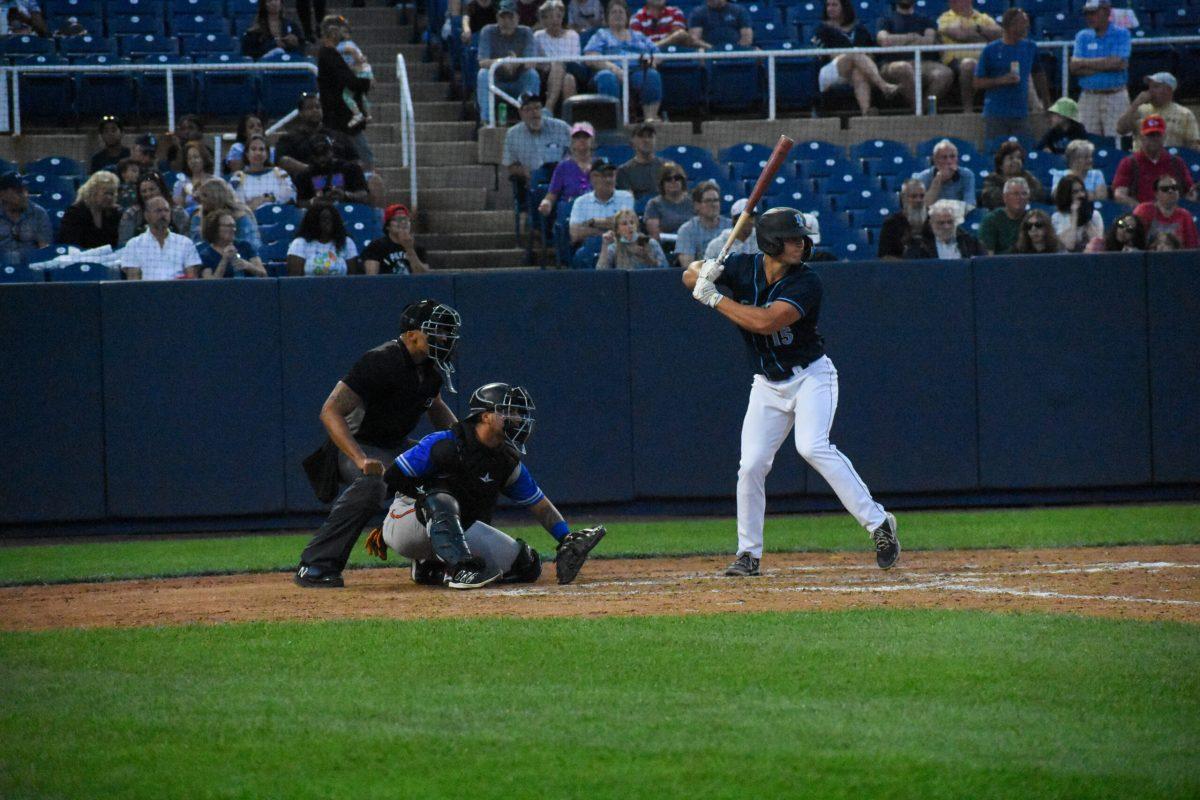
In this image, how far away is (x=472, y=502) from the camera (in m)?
8.49

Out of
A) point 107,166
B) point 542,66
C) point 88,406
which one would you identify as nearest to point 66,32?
point 107,166

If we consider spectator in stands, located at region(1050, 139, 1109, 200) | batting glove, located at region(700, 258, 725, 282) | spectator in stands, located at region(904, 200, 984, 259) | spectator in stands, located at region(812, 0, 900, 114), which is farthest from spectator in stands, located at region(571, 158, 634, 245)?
batting glove, located at region(700, 258, 725, 282)

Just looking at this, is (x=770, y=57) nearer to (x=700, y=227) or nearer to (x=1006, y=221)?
(x=1006, y=221)

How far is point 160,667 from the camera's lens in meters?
6.43

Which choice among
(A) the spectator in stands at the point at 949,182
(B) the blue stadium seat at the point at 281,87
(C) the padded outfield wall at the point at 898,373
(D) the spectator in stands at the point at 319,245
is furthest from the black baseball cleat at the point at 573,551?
(B) the blue stadium seat at the point at 281,87

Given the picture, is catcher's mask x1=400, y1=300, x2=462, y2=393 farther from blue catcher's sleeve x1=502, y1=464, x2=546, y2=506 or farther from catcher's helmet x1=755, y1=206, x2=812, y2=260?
catcher's helmet x1=755, y1=206, x2=812, y2=260

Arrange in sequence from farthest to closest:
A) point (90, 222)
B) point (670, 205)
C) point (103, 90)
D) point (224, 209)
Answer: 1. point (103, 90)
2. point (670, 205)
3. point (90, 222)
4. point (224, 209)

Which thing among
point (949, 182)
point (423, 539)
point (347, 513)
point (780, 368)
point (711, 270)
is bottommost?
point (423, 539)

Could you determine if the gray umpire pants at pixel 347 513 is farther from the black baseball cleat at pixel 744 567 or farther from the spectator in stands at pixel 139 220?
the spectator in stands at pixel 139 220

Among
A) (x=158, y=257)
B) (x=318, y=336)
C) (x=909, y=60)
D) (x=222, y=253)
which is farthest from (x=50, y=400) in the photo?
(x=909, y=60)

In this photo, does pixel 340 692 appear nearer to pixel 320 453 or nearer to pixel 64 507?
pixel 320 453

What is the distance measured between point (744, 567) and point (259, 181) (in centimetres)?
744

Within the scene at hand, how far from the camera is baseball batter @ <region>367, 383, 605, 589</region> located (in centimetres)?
816

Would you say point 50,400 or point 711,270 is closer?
point 711,270
